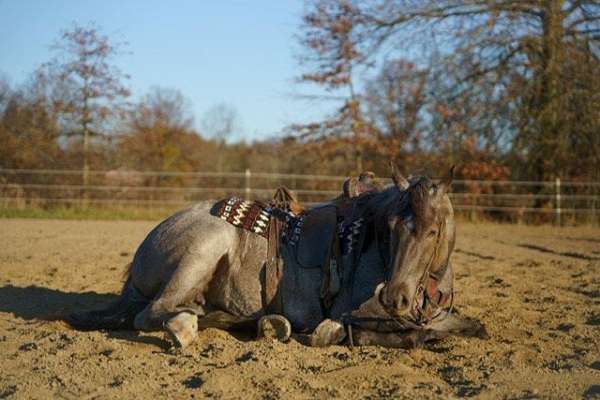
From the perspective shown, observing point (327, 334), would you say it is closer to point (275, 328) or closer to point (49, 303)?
point (275, 328)

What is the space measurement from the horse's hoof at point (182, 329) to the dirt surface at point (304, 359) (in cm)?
7

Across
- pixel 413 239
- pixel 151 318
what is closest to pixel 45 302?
pixel 151 318

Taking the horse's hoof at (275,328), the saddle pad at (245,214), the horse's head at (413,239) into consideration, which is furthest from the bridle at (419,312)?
the saddle pad at (245,214)

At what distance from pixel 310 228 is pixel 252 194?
14.4 metres

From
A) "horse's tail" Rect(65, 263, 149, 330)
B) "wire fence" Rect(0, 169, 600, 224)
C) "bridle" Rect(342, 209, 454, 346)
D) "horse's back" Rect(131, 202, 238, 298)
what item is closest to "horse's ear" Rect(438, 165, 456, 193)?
"bridle" Rect(342, 209, 454, 346)

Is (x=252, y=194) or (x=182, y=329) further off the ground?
(x=252, y=194)

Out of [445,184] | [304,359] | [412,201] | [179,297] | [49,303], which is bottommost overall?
[49,303]

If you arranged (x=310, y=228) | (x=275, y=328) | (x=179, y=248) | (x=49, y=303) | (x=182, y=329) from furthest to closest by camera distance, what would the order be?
(x=49, y=303) < (x=310, y=228) < (x=179, y=248) < (x=275, y=328) < (x=182, y=329)

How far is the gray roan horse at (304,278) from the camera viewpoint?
4113 millimetres

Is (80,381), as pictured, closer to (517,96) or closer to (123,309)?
(123,309)

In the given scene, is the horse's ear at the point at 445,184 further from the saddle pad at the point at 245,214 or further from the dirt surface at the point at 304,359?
the saddle pad at the point at 245,214

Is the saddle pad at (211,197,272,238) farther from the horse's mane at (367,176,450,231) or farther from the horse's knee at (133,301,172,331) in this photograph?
the horse's mane at (367,176,450,231)

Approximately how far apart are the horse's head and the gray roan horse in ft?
0.04

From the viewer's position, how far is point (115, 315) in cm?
481
